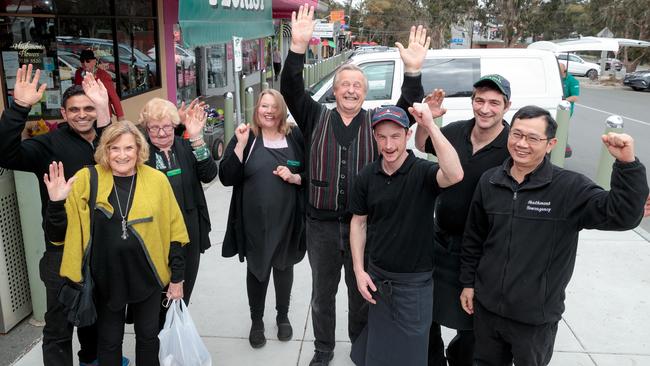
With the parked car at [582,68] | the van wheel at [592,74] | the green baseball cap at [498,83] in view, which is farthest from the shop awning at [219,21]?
the van wheel at [592,74]

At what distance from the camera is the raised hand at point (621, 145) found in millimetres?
1939

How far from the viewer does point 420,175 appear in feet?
7.98

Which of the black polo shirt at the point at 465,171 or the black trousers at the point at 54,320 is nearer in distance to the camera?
the black polo shirt at the point at 465,171

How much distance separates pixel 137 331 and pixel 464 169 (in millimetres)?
1919

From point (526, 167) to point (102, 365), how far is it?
91.6 inches

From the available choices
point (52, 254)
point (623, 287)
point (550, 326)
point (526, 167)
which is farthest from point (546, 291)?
point (623, 287)

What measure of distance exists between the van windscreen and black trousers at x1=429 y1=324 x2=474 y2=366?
194 inches

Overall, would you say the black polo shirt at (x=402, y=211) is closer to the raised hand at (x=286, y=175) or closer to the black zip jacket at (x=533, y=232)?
the black zip jacket at (x=533, y=232)

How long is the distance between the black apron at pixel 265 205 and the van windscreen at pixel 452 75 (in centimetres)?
458

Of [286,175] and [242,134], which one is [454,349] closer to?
[286,175]

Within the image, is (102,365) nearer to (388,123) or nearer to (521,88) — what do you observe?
(388,123)

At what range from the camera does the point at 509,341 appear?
2.33m

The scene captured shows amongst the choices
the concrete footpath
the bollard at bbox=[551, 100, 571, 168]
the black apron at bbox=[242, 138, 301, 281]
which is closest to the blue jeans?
the black apron at bbox=[242, 138, 301, 281]

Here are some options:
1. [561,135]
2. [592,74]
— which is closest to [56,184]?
[561,135]
